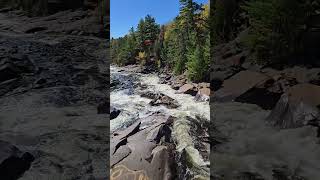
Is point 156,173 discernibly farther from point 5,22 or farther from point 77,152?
point 5,22

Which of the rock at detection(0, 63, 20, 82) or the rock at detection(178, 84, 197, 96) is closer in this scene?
the rock at detection(0, 63, 20, 82)

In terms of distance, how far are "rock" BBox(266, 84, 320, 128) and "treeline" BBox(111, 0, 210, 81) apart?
0.89 m

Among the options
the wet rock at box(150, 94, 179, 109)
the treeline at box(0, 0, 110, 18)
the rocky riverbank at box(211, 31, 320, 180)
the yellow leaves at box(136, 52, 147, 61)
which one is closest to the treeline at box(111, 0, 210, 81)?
the yellow leaves at box(136, 52, 147, 61)

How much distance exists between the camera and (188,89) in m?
5.23

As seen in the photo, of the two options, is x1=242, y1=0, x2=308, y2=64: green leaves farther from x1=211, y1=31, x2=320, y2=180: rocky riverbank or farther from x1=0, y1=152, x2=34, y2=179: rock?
x1=0, y1=152, x2=34, y2=179: rock

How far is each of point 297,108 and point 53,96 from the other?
8.55ft

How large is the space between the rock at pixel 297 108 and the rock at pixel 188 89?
0.87 metres

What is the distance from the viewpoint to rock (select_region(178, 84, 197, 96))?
517 centimetres

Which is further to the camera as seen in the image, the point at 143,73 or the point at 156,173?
the point at 143,73

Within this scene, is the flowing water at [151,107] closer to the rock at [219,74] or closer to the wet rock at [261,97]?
the rock at [219,74]

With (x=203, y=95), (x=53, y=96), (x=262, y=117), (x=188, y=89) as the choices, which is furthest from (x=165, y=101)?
(x=53, y=96)

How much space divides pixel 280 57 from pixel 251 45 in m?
0.36

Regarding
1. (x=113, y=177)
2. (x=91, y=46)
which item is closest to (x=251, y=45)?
(x=91, y=46)

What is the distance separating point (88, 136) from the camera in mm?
4711
